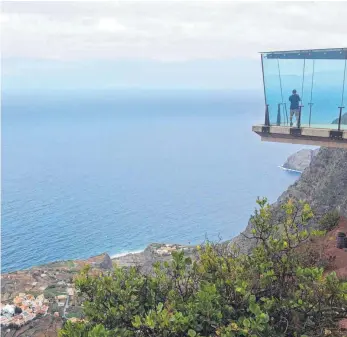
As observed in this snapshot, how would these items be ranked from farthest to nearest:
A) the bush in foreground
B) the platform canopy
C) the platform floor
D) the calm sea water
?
1. the calm sea water
2. the platform floor
3. the platform canopy
4. the bush in foreground

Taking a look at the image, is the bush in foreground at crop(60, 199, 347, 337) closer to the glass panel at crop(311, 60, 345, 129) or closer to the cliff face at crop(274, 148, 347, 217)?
the glass panel at crop(311, 60, 345, 129)

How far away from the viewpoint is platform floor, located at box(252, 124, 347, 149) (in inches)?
607

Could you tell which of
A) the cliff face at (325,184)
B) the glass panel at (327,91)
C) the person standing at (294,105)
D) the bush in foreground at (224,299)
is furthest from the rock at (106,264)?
the bush in foreground at (224,299)

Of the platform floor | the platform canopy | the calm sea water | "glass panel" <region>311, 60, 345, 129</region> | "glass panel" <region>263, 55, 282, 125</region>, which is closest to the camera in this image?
the platform canopy

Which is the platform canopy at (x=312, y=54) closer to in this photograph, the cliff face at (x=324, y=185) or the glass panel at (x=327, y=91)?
the glass panel at (x=327, y=91)

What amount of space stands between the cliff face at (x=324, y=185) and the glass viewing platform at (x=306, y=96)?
533 cm

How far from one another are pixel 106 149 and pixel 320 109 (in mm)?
119356

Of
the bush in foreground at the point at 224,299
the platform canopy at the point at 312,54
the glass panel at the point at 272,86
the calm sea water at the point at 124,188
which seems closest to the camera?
the bush in foreground at the point at 224,299

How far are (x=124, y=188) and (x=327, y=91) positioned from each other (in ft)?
245

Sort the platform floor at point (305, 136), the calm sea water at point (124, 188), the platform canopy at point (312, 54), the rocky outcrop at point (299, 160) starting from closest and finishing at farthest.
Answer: the platform canopy at point (312, 54) → the platform floor at point (305, 136) → the calm sea water at point (124, 188) → the rocky outcrop at point (299, 160)

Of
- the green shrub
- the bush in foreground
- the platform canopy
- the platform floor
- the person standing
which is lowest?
the green shrub

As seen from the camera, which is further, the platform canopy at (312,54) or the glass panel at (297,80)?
the glass panel at (297,80)

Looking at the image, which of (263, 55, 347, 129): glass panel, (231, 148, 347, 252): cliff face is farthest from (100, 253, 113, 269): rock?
(263, 55, 347, 129): glass panel

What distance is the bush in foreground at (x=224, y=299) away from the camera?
5773 millimetres
